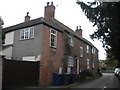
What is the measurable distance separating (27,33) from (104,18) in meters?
10.7

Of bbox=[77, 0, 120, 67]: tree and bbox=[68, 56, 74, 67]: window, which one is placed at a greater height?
bbox=[77, 0, 120, 67]: tree

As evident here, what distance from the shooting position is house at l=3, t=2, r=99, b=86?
59.5 ft

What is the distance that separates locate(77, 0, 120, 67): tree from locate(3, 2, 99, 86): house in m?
6.92

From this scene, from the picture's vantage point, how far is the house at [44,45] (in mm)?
18125

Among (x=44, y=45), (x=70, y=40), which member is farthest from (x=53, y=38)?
(x=70, y=40)

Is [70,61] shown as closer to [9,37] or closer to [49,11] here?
[49,11]

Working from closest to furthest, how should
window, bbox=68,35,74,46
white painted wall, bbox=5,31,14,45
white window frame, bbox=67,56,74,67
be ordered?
white painted wall, bbox=5,31,14,45
white window frame, bbox=67,56,74,67
window, bbox=68,35,74,46

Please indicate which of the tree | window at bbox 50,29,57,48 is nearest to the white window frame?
window at bbox 50,29,57,48

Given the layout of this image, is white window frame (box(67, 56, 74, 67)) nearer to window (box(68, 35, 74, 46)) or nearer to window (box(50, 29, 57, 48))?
window (box(68, 35, 74, 46))

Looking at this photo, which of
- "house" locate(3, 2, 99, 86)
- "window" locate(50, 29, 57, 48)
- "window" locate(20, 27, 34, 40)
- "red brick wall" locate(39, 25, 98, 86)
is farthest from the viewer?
"window" locate(50, 29, 57, 48)

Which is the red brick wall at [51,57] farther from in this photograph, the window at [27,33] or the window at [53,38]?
the window at [27,33]

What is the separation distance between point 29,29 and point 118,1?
39.1 ft

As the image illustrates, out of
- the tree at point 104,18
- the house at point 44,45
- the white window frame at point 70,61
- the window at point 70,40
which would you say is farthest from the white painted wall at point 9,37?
the tree at point 104,18

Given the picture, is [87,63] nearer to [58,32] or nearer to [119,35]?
[58,32]
